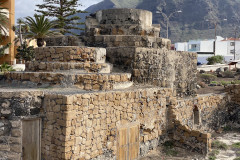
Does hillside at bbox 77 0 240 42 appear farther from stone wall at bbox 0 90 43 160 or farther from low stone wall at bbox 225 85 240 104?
stone wall at bbox 0 90 43 160

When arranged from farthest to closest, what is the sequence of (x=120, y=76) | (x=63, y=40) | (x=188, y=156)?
(x=63, y=40), (x=188, y=156), (x=120, y=76)

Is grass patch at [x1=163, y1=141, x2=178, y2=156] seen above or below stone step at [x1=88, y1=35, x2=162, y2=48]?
below

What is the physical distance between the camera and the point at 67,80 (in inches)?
294

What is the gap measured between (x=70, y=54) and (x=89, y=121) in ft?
9.64

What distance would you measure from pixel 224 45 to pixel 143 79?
5613 centimetres

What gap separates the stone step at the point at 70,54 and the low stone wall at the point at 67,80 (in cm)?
124

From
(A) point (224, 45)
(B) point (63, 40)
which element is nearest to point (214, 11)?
(A) point (224, 45)

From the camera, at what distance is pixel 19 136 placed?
6.16 m

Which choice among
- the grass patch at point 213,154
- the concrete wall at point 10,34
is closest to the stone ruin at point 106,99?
the grass patch at point 213,154

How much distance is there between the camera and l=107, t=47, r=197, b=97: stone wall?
9.48 m

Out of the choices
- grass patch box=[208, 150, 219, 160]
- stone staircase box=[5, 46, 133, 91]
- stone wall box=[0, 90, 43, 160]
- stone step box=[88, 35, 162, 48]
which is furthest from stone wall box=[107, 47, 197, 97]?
stone wall box=[0, 90, 43, 160]

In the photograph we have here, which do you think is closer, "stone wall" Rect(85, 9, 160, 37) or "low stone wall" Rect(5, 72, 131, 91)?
"low stone wall" Rect(5, 72, 131, 91)

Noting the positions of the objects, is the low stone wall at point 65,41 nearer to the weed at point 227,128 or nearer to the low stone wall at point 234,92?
the weed at point 227,128

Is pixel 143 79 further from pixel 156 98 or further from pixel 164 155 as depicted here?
pixel 164 155
